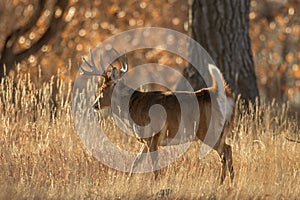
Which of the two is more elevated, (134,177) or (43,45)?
(43,45)

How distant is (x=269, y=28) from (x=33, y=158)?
887 cm

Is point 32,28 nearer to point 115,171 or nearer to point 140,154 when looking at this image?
point 140,154

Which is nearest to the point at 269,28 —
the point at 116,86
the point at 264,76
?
the point at 264,76

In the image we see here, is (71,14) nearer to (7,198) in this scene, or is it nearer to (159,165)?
(159,165)


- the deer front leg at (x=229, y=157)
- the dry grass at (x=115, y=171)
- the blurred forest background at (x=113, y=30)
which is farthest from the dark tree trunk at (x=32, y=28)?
the deer front leg at (x=229, y=157)

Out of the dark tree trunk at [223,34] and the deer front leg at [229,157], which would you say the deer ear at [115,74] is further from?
the dark tree trunk at [223,34]

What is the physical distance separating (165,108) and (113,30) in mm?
7839

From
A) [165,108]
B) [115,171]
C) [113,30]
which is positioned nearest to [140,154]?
[115,171]

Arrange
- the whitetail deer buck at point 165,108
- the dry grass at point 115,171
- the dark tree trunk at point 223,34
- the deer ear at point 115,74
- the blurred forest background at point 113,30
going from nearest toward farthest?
1. the dry grass at point 115,171
2. the whitetail deer buck at point 165,108
3. the deer ear at point 115,74
4. the dark tree trunk at point 223,34
5. the blurred forest background at point 113,30

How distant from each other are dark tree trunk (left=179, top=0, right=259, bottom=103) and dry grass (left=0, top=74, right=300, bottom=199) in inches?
61.1

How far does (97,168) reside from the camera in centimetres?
741

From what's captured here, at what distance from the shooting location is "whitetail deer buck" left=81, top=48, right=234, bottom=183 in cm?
748

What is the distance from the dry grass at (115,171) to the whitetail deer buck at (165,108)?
23cm

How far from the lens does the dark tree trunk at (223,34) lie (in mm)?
9953
